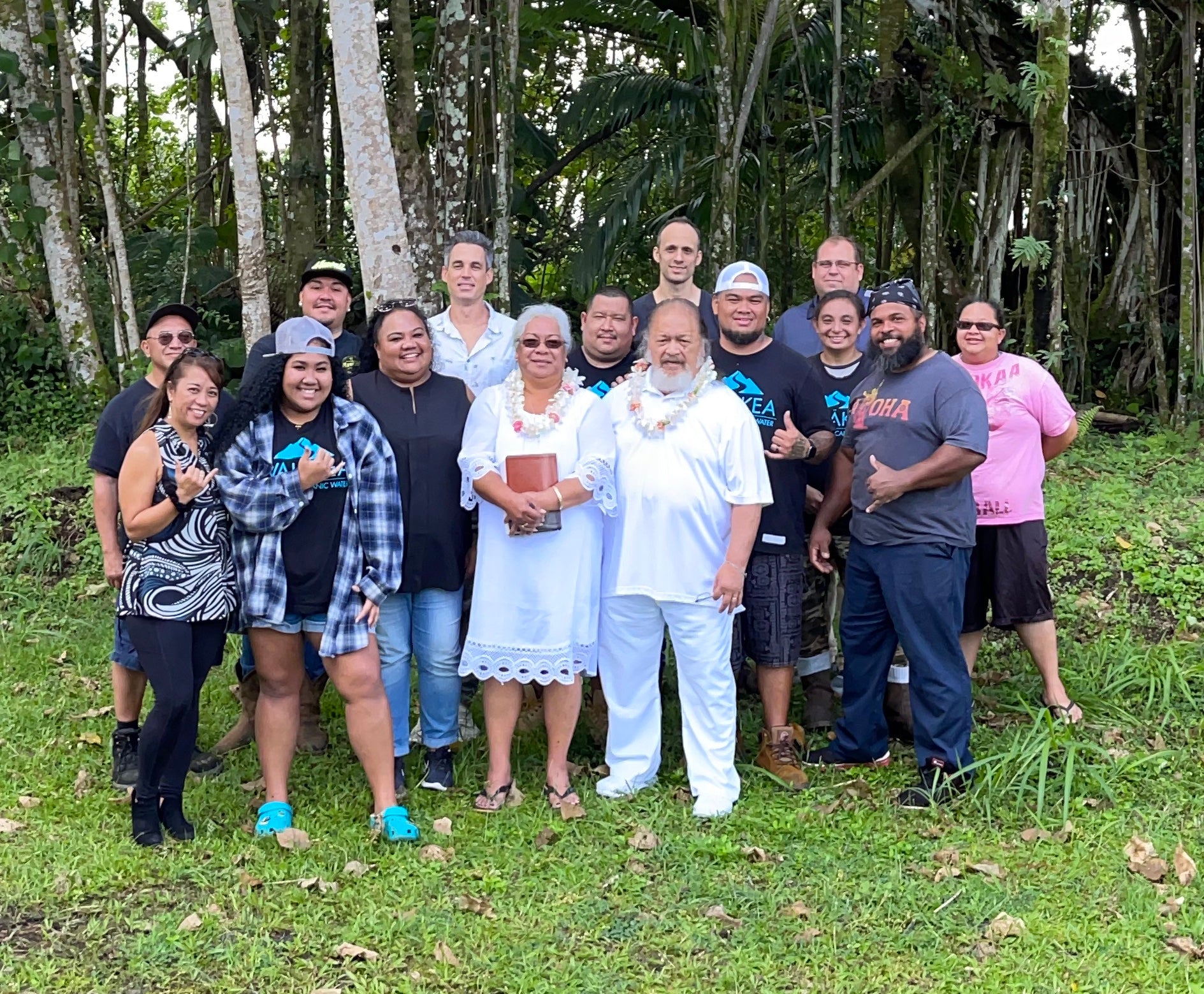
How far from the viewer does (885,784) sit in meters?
4.97

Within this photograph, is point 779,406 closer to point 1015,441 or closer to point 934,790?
point 1015,441

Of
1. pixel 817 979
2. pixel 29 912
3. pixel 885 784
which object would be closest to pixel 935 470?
pixel 885 784

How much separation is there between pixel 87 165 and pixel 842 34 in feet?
24.8

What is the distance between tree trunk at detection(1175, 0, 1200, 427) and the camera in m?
9.49

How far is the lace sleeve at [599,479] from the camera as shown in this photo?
4645mm

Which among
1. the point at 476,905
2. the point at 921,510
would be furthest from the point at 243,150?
the point at 476,905

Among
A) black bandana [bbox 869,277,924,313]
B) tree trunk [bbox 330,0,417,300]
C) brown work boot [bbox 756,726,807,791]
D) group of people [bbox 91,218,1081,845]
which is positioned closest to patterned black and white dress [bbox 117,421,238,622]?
group of people [bbox 91,218,1081,845]

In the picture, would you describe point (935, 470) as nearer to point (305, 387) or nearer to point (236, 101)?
point (305, 387)

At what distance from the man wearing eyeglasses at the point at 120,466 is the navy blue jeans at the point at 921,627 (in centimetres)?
260

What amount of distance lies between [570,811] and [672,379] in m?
1.69

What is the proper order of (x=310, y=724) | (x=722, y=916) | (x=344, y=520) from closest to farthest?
(x=722, y=916), (x=344, y=520), (x=310, y=724)

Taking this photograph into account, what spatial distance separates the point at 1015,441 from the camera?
5188mm

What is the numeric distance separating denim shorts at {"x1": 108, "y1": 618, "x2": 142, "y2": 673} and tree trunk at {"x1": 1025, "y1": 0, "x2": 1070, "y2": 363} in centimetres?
608

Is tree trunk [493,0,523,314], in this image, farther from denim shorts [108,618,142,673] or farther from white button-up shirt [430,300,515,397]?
denim shorts [108,618,142,673]
